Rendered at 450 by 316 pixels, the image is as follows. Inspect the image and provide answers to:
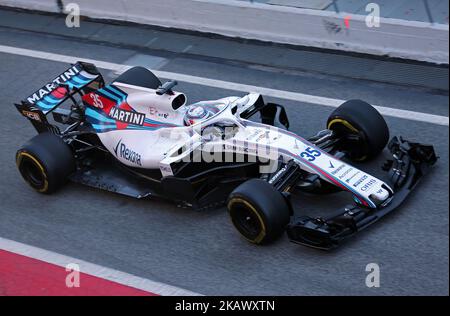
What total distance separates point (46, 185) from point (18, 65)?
3829 millimetres

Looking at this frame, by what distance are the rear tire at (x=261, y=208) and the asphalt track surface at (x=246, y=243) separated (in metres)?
0.26

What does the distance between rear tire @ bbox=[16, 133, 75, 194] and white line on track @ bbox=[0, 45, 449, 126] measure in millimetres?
2771

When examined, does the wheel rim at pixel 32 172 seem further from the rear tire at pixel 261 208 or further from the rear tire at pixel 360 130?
the rear tire at pixel 360 130

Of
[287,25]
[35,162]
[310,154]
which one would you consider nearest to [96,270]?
[35,162]

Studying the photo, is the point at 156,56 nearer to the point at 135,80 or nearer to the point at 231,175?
the point at 135,80

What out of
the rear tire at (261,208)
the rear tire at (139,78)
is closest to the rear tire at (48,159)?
the rear tire at (139,78)

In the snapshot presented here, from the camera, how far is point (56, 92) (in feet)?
30.0

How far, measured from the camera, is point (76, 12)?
13.0m

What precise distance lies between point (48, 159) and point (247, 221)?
231 cm

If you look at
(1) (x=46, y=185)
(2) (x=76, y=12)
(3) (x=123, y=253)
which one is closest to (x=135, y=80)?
(1) (x=46, y=185)

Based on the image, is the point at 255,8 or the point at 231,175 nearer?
the point at 231,175

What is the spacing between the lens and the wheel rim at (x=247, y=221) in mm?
7230

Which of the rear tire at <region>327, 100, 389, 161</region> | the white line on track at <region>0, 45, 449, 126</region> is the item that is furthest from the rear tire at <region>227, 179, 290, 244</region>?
the white line on track at <region>0, 45, 449, 126</region>
